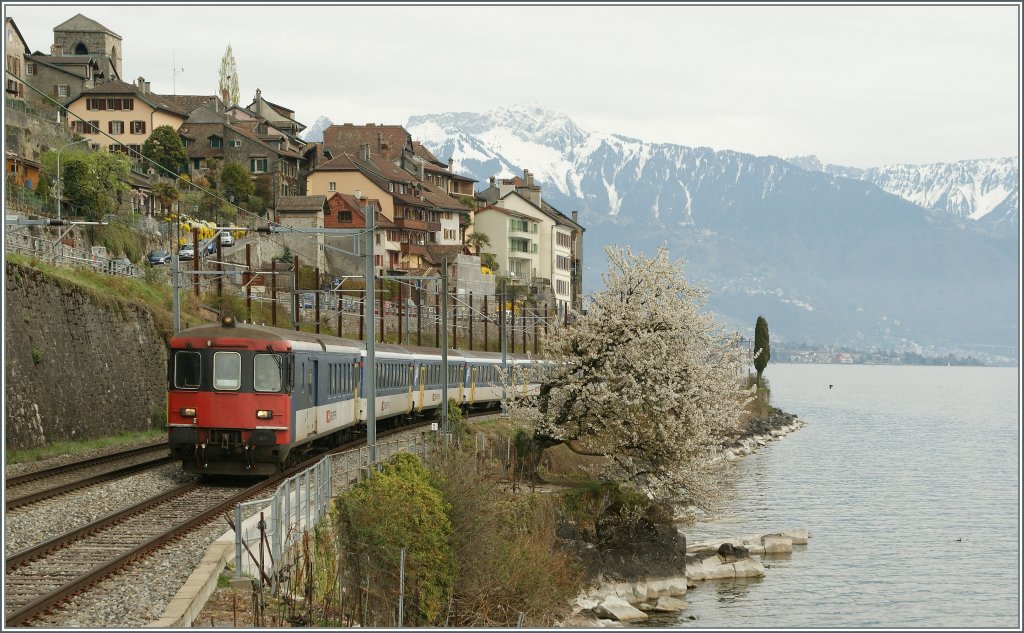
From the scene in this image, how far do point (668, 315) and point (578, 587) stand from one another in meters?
7.54

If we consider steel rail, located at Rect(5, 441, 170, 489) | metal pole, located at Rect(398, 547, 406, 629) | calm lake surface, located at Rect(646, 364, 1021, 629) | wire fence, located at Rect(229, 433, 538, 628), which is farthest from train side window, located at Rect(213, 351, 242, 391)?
calm lake surface, located at Rect(646, 364, 1021, 629)

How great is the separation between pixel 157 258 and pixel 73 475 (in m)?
39.8

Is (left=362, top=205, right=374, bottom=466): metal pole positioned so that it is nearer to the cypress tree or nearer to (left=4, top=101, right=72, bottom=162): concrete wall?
(left=4, top=101, right=72, bottom=162): concrete wall

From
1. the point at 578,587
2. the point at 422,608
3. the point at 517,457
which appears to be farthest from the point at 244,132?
the point at 422,608

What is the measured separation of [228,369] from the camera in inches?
1036

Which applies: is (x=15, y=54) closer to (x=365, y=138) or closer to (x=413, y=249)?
(x=413, y=249)

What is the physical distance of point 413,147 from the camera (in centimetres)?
14388

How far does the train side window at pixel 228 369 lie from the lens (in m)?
26.3

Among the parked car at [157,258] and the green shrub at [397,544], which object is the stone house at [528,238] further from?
the green shrub at [397,544]

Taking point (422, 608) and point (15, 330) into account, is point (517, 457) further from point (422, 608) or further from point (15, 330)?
point (422, 608)

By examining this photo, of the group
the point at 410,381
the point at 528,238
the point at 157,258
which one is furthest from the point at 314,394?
the point at 528,238

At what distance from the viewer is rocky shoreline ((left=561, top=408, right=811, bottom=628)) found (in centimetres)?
2973

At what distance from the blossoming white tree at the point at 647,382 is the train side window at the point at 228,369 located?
10.7 m

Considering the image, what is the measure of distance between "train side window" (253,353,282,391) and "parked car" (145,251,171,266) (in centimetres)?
3750
